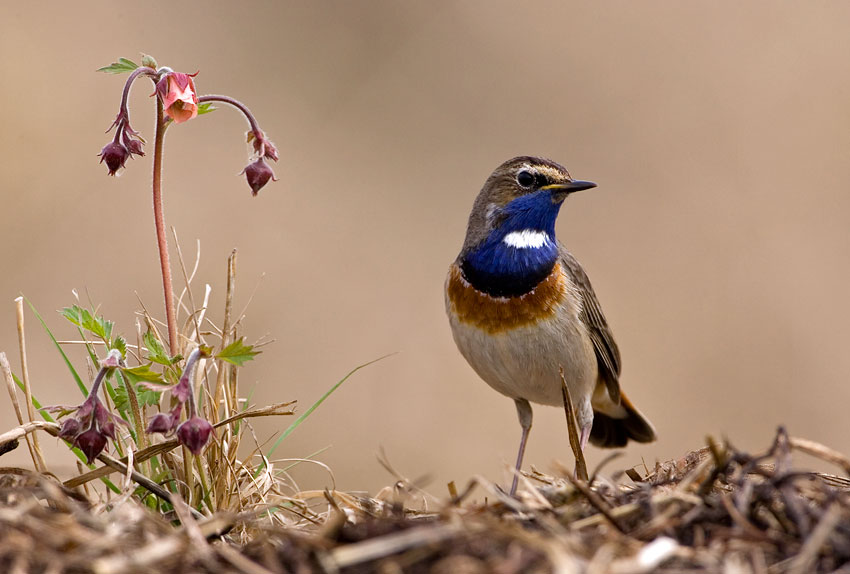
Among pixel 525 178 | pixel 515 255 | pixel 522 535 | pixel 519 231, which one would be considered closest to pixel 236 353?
pixel 522 535

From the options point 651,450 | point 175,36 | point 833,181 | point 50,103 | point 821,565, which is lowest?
point 651,450

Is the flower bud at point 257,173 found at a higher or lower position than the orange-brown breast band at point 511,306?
higher

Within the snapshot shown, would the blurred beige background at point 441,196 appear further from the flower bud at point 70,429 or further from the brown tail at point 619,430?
the flower bud at point 70,429

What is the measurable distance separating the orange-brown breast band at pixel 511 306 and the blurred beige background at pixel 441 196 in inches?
99.6

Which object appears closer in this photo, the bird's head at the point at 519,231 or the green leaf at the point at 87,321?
the green leaf at the point at 87,321

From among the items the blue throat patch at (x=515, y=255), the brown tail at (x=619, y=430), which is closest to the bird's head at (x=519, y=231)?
the blue throat patch at (x=515, y=255)

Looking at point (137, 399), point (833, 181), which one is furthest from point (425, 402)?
point (137, 399)

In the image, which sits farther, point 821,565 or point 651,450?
point 651,450

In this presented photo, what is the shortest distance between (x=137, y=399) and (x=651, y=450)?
5.69 meters

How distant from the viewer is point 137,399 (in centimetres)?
374

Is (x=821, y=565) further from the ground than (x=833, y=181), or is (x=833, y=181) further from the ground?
(x=833, y=181)

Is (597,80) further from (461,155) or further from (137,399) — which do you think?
(137,399)

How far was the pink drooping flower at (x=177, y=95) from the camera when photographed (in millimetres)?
3621

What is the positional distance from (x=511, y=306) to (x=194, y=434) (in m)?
2.62
